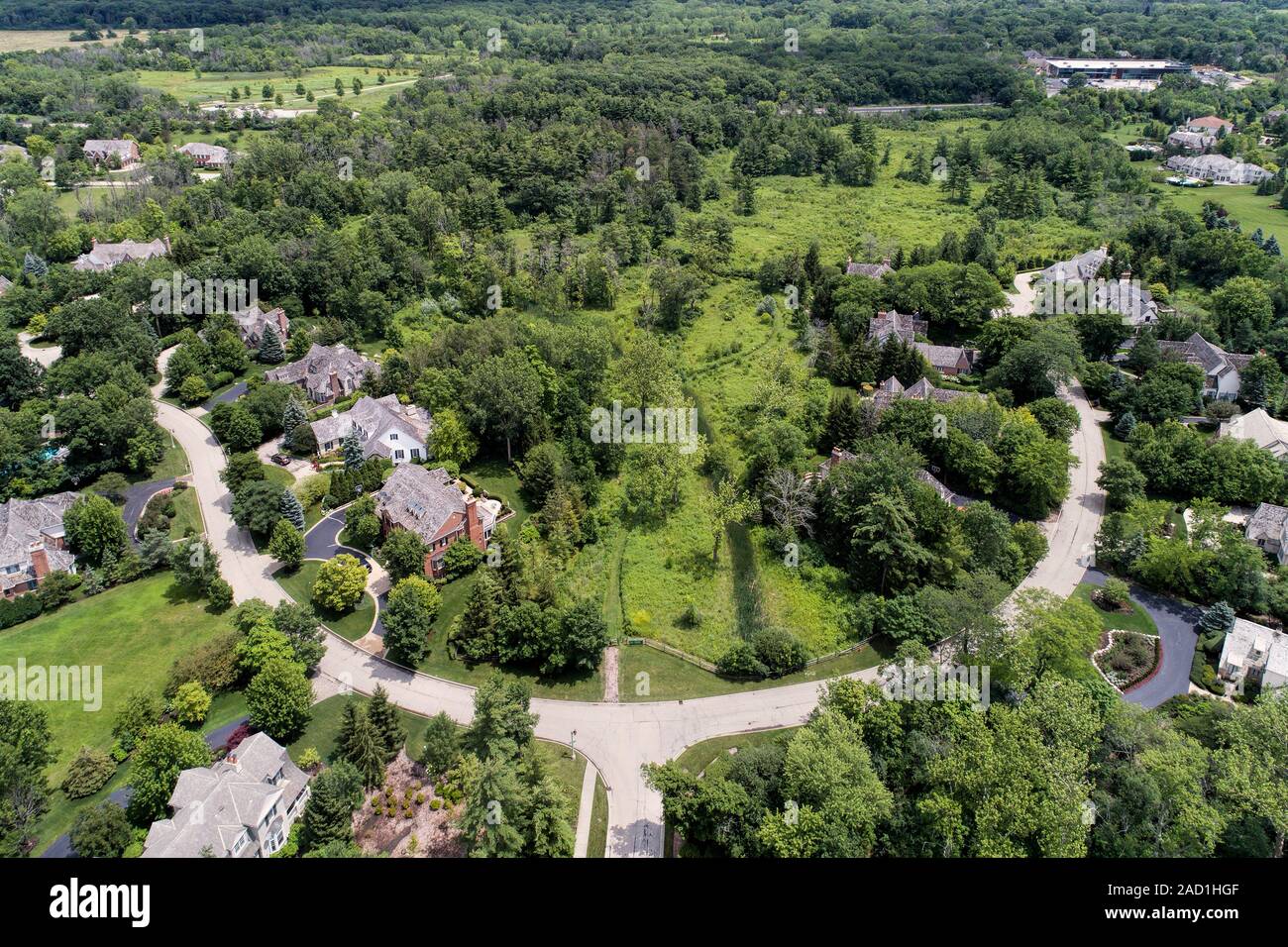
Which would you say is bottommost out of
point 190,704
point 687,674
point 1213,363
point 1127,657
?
point 687,674

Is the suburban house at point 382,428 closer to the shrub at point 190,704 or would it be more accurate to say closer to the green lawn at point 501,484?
the green lawn at point 501,484

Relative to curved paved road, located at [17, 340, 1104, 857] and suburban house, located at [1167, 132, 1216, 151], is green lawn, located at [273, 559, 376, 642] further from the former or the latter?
suburban house, located at [1167, 132, 1216, 151]

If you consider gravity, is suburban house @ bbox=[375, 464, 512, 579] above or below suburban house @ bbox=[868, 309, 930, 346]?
below

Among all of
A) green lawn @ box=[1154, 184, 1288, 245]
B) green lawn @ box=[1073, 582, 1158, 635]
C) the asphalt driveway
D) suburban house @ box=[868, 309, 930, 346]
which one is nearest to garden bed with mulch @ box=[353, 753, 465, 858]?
the asphalt driveway

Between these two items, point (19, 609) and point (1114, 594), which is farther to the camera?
point (1114, 594)

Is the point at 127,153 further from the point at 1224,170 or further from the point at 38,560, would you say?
the point at 1224,170

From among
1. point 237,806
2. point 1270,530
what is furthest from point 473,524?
point 1270,530
